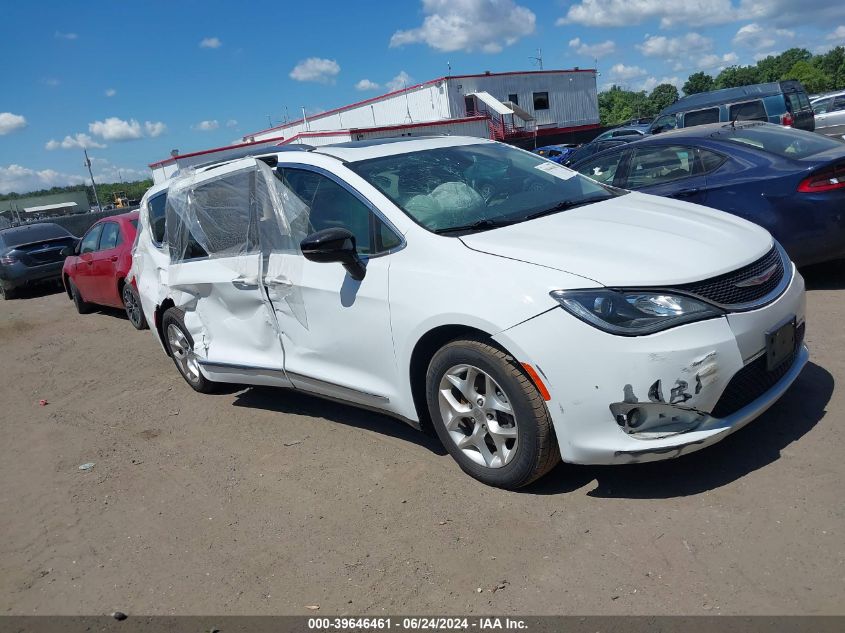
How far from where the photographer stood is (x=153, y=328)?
6.23 meters

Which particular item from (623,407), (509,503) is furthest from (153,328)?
(623,407)

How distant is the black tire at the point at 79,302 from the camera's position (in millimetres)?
11432

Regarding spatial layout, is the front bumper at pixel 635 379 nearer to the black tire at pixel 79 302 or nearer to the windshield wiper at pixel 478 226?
the windshield wiper at pixel 478 226

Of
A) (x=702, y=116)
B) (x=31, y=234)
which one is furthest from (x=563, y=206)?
(x=31, y=234)

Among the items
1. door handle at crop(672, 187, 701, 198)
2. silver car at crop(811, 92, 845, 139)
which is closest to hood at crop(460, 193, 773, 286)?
door handle at crop(672, 187, 701, 198)

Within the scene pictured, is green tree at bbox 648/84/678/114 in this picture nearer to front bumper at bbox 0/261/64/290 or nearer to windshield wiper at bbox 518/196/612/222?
front bumper at bbox 0/261/64/290

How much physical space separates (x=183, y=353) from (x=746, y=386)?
14.7ft

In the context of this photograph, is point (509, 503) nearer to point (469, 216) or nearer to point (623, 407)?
point (623, 407)

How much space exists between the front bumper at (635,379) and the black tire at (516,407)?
8cm

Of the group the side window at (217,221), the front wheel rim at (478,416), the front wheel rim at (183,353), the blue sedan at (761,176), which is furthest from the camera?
the front wheel rim at (183,353)

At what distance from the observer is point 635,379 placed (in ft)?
9.41

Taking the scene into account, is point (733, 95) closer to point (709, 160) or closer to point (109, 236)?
point (709, 160)

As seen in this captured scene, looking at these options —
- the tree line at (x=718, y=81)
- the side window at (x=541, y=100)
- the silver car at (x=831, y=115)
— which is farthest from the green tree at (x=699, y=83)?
the silver car at (x=831, y=115)

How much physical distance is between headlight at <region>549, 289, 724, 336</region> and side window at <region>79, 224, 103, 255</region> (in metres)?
9.21
